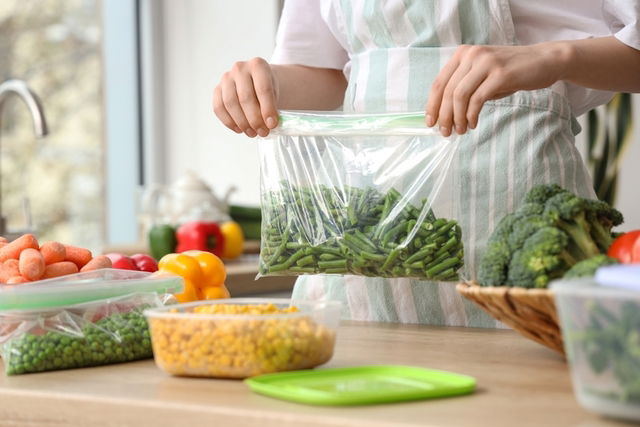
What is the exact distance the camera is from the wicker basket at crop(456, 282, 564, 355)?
0.83 meters

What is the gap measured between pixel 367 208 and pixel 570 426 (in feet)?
1.86

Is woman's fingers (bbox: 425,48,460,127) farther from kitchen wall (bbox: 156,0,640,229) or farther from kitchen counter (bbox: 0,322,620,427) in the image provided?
kitchen wall (bbox: 156,0,640,229)

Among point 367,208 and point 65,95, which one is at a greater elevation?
point 65,95

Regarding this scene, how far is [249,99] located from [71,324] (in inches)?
16.4

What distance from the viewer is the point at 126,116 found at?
354cm

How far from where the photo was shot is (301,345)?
2.77 ft

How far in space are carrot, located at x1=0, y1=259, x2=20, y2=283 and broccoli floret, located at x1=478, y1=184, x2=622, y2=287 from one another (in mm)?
497

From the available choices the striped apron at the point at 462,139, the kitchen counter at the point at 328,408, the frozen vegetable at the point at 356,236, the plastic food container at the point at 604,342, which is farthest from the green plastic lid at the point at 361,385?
the striped apron at the point at 462,139

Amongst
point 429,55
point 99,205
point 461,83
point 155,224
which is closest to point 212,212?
point 155,224

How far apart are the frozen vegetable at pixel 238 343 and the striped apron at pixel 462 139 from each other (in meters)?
0.47

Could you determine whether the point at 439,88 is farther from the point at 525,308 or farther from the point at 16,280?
the point at 16,280

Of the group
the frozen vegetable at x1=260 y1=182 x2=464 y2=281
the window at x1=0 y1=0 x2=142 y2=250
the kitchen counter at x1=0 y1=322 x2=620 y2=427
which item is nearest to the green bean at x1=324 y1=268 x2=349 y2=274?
the frozen vegetable at x1=260 y1=182 x2=464 y2=281

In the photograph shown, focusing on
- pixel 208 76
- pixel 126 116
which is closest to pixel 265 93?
pixel 208 76

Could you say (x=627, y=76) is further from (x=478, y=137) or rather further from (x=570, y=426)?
(x=570, y=426)
